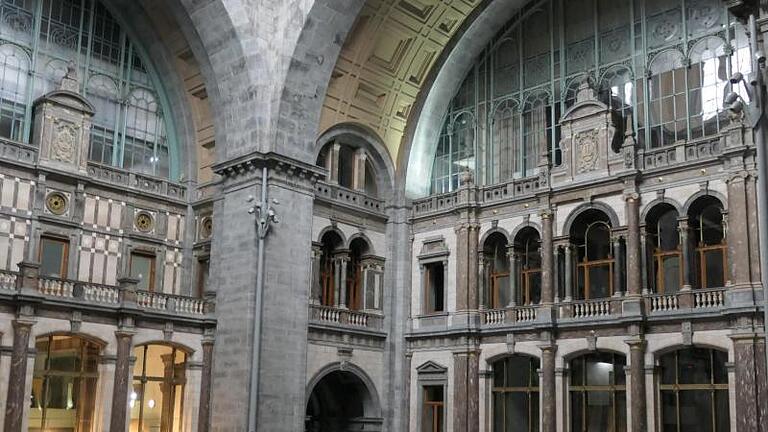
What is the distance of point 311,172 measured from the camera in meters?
32.5

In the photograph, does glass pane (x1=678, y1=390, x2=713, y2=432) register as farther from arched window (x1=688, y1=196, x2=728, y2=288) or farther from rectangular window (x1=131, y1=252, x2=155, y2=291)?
rectangular window (x1=131, y1=252, x2=155, y2=291)

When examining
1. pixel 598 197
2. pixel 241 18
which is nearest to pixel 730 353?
pixel 598 197

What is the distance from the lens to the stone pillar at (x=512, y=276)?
32.8 m

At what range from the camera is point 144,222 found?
109 ft

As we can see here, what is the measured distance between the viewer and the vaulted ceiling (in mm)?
34562

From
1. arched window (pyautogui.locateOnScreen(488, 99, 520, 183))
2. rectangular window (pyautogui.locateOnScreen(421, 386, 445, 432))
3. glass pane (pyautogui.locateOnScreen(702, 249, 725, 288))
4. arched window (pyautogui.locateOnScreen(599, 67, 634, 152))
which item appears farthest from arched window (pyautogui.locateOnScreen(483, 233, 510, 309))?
glass pane (pyautogui.locateOnScreen(702, 249, 725, 288))

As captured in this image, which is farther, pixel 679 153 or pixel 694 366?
pixel 679 153

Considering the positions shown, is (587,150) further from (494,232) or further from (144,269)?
(144,269)

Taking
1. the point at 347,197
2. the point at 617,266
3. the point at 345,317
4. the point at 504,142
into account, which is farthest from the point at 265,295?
the point at 617,266

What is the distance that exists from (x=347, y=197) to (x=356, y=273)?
10.1ft

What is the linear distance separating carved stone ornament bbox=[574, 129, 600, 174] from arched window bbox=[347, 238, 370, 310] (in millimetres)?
9204

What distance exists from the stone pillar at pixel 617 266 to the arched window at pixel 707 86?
14.1 ft

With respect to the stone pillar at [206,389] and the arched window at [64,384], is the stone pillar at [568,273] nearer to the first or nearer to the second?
the stone pillar at [206,389]

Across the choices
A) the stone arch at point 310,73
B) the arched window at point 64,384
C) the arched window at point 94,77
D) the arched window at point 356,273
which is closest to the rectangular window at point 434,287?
the arched window at point 356,273
